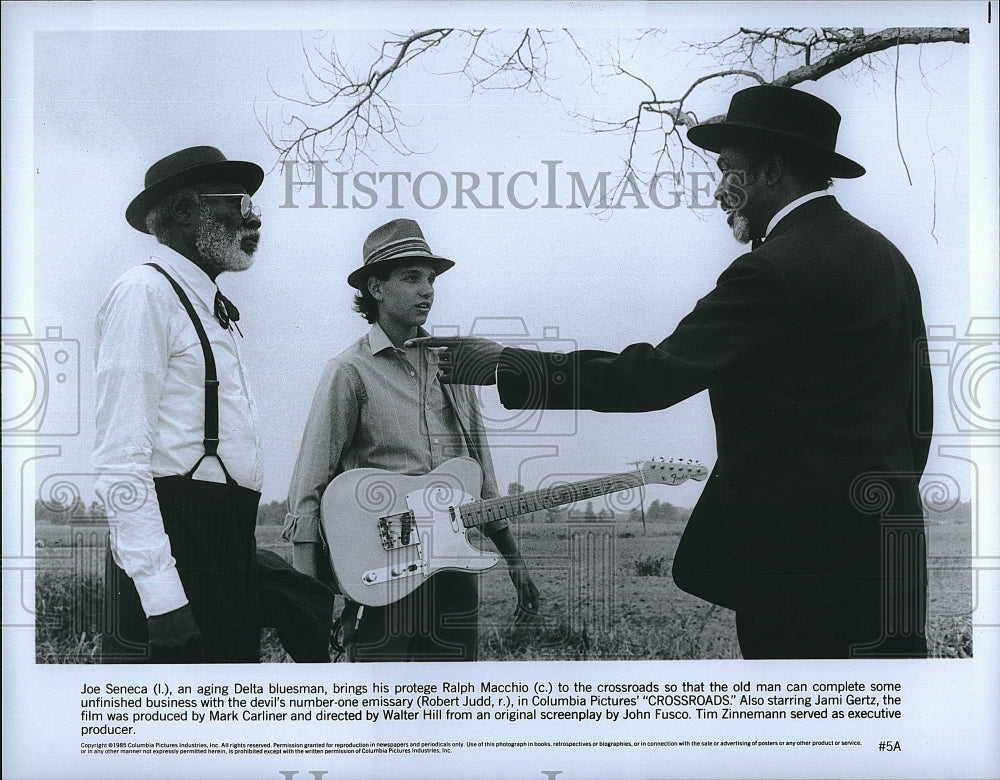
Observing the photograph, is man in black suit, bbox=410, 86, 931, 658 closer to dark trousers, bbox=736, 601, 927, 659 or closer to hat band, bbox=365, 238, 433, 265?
dark trousers, bbox=736, 601, 927, 659

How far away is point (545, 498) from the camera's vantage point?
3879 mm

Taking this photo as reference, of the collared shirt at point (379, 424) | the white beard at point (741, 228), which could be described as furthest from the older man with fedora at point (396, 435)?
the white beard at point (741, 228)

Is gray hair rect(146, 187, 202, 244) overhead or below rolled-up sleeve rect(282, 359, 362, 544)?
overhead

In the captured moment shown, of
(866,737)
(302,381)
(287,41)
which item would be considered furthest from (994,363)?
(287,41)

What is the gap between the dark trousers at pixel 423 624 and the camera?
12.6 ft

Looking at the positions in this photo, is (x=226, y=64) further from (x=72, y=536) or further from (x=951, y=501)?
(x=951, y=501)

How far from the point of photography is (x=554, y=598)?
3914mm

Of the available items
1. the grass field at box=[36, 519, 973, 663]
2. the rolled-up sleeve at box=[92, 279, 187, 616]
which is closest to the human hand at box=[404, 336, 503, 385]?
the grass field at box=[36, 519, 973, 663]

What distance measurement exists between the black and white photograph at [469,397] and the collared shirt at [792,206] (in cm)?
2

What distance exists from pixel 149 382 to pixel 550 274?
1576mm

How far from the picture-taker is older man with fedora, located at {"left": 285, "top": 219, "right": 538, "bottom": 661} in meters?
3.83

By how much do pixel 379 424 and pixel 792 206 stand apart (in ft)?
5.96

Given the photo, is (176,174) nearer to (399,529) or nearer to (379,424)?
(379,424)

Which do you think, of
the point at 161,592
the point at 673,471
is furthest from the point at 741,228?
the point at 161,592
